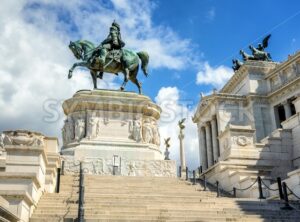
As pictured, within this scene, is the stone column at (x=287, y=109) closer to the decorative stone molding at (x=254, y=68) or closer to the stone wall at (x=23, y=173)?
the decorative stone molding at (x=254, y=68)

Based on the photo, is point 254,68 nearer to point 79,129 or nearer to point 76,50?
point 76,50

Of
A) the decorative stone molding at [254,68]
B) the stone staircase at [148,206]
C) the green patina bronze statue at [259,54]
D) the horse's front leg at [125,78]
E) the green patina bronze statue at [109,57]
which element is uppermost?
the green patina bronze statue at [259,54]

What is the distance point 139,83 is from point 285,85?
26383 mm

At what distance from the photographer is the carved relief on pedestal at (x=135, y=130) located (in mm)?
27109

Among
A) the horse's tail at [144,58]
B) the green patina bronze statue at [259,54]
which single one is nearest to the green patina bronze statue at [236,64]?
the green patina bronze statue at [259,54]

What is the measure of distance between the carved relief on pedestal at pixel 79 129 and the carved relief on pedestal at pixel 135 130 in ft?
10.8

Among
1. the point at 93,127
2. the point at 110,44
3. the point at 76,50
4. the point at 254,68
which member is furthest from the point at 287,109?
the point at 93,127

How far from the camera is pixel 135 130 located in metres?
27.3

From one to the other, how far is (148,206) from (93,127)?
528 inches

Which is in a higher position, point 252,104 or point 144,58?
point 252,104

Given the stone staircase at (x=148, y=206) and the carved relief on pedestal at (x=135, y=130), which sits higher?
the carved relief on pedestal at (x=135, y=130)

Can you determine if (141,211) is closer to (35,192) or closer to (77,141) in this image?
(35,192)

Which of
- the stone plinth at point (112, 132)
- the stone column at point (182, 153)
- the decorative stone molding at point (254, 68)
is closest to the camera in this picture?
the stone plinth at point (112, 132)

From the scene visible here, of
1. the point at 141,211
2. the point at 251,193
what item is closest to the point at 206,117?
the point at 251,193
